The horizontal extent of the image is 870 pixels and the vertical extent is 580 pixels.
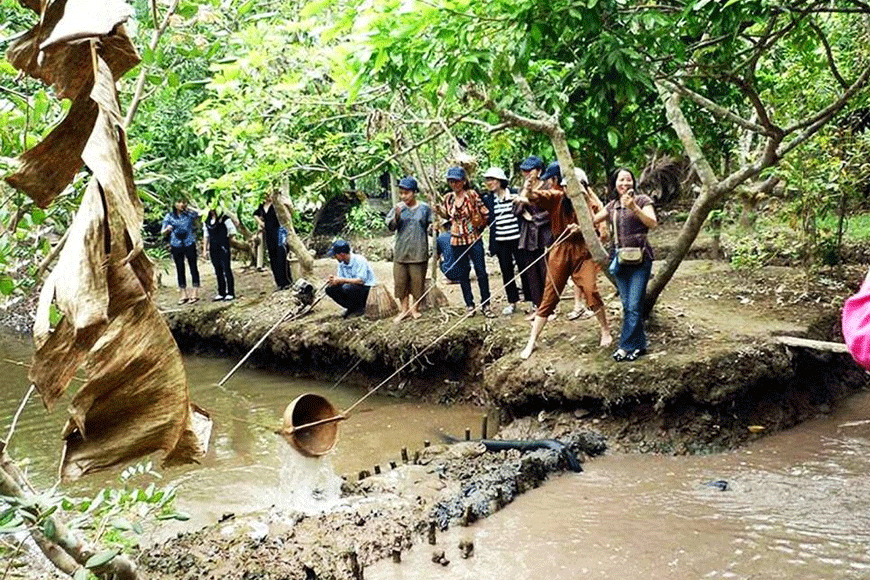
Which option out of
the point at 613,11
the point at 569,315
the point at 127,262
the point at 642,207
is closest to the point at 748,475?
the point at 642,207

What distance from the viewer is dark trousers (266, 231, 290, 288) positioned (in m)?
12.4

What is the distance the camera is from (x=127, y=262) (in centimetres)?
160

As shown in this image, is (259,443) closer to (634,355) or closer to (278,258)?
(634,355)

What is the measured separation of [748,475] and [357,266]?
5.43m

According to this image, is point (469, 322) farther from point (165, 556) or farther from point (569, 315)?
point (165, 556)

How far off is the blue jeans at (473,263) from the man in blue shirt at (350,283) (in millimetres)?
1269

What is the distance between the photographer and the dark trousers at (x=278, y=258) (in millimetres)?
12422

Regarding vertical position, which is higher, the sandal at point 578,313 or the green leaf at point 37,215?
the green leaf at point 37,215

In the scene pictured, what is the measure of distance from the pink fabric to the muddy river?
3081mm

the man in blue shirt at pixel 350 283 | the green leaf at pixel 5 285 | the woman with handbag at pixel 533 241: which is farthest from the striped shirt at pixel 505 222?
the green leaf at pixel 5 285

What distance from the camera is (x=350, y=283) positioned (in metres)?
9.77

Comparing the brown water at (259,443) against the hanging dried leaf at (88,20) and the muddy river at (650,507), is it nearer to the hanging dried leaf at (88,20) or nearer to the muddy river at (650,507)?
the muddy river at (650,507)

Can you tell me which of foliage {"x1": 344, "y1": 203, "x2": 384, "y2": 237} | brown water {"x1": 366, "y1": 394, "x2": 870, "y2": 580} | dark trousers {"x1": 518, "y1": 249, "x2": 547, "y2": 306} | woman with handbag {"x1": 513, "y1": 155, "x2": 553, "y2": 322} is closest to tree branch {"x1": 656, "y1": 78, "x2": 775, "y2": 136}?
woman with handbag {"x1": 513, "y1": 155, "x2": 553, "y2": 322}

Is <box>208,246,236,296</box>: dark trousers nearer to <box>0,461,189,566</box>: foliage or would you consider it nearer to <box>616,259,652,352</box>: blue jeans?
<box>616,259,652,352</box>: blue jeans
